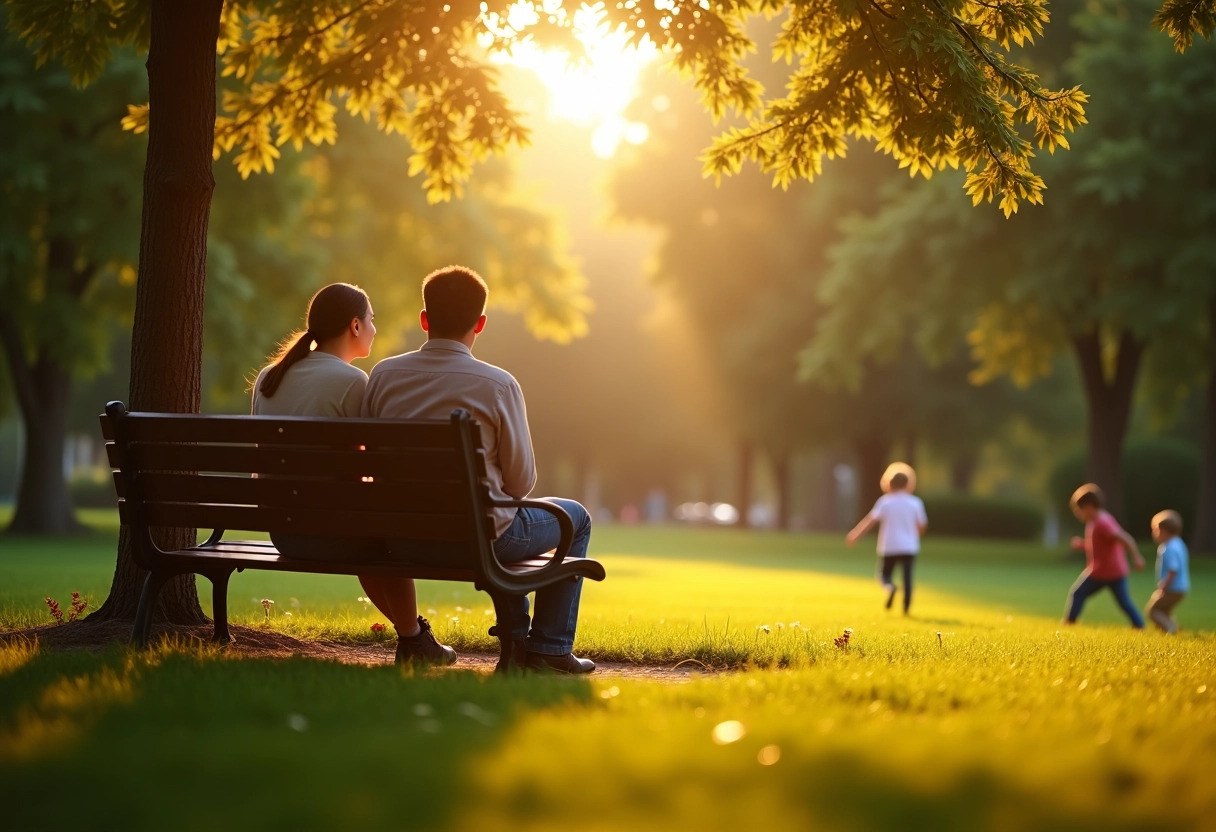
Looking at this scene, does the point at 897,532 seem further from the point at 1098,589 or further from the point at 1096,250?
the point at 1096,250

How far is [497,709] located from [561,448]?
54310 mm

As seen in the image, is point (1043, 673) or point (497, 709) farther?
point (1043, 673)

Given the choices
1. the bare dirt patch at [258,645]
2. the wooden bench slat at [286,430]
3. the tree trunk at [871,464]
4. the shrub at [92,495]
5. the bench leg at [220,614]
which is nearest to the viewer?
the wooden bench slat at [286,430]

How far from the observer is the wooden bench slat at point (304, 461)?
5.70 metres

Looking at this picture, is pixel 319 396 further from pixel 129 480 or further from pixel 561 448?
pixel 561 448

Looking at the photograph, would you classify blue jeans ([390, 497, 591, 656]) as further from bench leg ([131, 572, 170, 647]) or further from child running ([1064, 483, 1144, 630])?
child running ([1064, 483, 1144, 630])

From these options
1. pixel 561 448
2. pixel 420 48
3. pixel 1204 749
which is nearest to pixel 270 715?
pixel 1204 749

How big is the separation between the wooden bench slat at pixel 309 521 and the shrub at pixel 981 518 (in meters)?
39.7

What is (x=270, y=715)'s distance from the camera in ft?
14.8

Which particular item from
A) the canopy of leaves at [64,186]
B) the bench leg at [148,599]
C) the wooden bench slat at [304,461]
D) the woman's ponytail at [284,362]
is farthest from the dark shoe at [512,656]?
the canopy of leaves at [64,186]

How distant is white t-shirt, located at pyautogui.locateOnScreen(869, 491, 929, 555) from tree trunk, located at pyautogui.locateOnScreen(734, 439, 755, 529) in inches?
1152

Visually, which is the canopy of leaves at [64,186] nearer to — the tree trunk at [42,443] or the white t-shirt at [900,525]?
the tree trunk at [42,443]

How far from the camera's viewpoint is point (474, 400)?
593 cm

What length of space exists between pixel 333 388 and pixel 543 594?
1330mm
